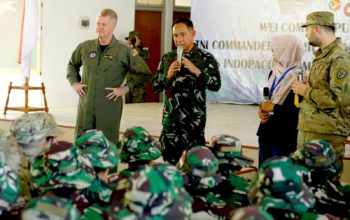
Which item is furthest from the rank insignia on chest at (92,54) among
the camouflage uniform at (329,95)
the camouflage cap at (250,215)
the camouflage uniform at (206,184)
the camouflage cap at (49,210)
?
the camouflage cap at (250,215)

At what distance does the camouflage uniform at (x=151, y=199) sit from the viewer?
1.50m

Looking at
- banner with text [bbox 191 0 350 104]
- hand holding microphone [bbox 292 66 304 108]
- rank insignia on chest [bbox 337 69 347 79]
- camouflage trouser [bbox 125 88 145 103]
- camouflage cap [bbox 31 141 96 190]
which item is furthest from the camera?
camouflage trouser [bbox 125 88 145 103]

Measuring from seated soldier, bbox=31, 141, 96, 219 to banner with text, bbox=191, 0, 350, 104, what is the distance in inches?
340

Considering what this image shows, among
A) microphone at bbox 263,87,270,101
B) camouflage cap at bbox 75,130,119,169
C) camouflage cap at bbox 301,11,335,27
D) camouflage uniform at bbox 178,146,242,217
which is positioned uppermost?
camouflage cap at bbox 301,11,335,27

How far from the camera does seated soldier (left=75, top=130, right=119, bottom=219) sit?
192 centimetres

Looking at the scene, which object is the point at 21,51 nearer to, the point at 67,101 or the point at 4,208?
the point at 67,101

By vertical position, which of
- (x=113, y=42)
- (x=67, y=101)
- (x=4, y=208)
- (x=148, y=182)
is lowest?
(x=67, y=101)

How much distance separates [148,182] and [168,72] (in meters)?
2.27

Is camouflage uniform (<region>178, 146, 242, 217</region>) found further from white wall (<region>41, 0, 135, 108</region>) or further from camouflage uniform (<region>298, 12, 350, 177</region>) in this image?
white wall (<region>41, 0, 135, 108</region>)

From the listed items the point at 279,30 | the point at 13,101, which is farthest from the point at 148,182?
the point at 279,30

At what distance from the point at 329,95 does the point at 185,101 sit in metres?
0.87

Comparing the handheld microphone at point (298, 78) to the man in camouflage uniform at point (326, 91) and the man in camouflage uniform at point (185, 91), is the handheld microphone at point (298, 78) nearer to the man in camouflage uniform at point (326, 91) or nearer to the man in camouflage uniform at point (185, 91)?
the man in camouflage uniform at point (326, 91)

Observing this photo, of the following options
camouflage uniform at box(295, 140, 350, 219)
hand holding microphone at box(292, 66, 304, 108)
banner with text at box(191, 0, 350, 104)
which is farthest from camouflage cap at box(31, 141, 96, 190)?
banner with text at box(191, 0, 350, 104)

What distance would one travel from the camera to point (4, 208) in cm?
173
